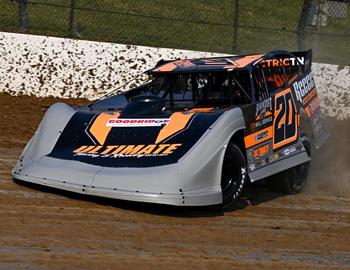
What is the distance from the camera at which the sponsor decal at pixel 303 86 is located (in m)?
9.59

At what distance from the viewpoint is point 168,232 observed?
6918mm

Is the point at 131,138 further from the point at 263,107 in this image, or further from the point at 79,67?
the point at 79,67

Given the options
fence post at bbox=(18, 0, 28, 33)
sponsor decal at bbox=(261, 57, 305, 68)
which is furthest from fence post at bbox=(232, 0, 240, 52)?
sponsor decal at bbox=(261, 57, 305, 68)

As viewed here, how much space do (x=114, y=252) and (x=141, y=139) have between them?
208 centimetres

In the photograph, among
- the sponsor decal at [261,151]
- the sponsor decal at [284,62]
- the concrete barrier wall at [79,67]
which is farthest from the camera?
the concrete barrier wall at [79,67]

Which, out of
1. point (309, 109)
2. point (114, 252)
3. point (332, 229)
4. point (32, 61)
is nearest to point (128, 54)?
point (32, 61)

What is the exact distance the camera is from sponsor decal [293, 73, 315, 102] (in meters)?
9.59

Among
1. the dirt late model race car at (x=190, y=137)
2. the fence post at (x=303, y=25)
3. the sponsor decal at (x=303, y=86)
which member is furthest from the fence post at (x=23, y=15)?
the sponsor decal at (x=303, y=86)

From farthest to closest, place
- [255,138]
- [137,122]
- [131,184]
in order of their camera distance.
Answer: [255,138]
[137,122]
[131,184]

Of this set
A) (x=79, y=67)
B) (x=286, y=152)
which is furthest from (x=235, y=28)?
(x=286, y=152)

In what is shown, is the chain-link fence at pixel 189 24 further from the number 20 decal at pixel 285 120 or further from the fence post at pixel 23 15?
the number 20 decal at pixel 285 120

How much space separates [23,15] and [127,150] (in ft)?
24.9

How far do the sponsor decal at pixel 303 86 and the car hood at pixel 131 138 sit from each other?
1.73 meters

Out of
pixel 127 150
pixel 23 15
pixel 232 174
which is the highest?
pixel 23 15
